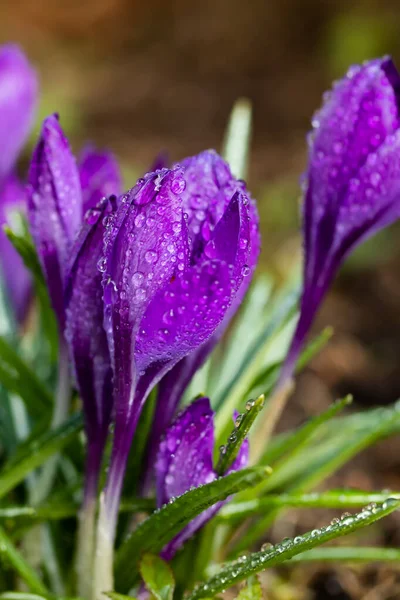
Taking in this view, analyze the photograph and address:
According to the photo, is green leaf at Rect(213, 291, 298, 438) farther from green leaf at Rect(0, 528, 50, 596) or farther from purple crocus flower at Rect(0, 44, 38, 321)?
purple crocus flower at Rect(0, 44, 38, 321)

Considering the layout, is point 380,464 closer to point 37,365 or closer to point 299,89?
point 37,365

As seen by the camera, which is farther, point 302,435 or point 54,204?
point 302,435

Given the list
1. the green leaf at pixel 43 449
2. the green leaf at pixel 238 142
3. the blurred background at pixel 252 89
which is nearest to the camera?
the green leaf at pixel 43 449

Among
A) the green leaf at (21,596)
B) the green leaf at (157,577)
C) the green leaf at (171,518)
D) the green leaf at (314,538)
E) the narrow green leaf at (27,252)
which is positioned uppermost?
the narrow green leaf at (27,252)

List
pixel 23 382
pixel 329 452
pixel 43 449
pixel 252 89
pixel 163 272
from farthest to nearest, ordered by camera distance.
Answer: pixel 252 89 → pixel 329 452 → pixel 23 382 → pixel 43 449 → pixel 163 272

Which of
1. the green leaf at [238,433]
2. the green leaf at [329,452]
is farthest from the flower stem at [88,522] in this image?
the green leaf at [329,452]

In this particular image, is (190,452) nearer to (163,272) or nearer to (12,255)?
(163,272)

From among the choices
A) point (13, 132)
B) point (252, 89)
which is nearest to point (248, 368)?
point (13, 132)

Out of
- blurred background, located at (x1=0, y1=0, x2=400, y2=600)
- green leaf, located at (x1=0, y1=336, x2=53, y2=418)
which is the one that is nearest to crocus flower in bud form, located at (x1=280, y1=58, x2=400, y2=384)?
green leaf, located at (x1=0, y1=336, x2=53, y2=418)

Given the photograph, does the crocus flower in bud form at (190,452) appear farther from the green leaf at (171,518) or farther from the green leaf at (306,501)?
the green leaf at (306,501)
